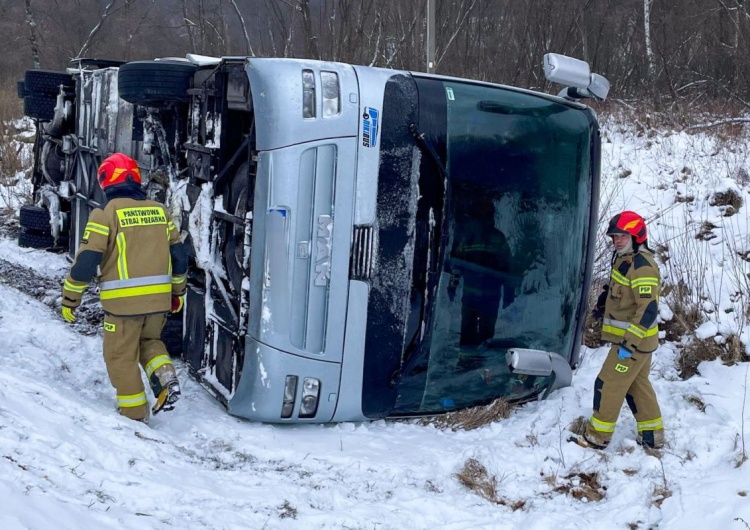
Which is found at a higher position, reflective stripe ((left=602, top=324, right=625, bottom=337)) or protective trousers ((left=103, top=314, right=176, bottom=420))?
reflective stripe ((left=602, top=324, right=625, bottom=337))

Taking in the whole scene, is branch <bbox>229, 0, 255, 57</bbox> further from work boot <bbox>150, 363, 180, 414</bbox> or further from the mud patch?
work boot <bbox>150, 363, 180, 414</bbox>

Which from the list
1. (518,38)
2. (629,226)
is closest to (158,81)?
(629,226)

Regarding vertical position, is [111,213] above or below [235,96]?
below

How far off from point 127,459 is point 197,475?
31 cm

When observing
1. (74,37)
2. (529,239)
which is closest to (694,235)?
(529,239)

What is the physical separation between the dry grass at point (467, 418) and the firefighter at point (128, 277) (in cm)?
146

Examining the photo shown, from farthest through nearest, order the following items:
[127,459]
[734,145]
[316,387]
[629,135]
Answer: [629,135]
[734,145]
[316,387]
[127,459]

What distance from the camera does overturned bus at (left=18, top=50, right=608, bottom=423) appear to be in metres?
3.69

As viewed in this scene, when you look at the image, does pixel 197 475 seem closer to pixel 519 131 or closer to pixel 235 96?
pixel 235 96

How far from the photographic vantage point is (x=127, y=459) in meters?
3.23

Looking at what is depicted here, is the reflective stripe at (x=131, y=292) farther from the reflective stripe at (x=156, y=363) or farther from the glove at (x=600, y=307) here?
the glove at (x=600, y=307)

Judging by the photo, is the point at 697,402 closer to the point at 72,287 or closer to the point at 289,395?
the point at 289,395

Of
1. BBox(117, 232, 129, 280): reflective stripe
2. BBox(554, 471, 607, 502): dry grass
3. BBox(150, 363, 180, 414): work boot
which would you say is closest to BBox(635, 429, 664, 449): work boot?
BBox(554, 471, 607, 502): dry grass

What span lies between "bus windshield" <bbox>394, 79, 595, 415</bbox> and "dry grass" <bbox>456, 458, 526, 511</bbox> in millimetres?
485
